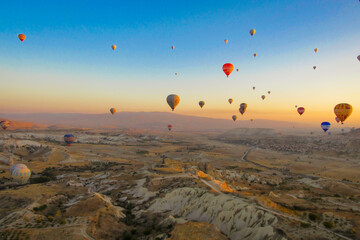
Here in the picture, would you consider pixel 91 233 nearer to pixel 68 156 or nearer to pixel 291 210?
pixel 291 210

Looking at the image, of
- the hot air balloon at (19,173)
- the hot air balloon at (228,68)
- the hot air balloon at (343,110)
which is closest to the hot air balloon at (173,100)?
the hot air balloon at (228,68)

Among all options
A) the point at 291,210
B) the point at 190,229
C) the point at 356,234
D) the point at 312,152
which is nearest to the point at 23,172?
the point at 190,229

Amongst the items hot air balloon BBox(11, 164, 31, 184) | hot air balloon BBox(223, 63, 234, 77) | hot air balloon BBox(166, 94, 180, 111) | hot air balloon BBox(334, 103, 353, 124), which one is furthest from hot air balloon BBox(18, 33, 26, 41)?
hot air balloon BBox(334, 103, 353, 124)

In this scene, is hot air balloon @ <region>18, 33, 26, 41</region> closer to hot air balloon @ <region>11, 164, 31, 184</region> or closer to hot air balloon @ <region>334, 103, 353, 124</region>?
hot air balloon @ <region>11, 164, 31, 184</region>

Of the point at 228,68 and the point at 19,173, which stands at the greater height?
the point at 228,68

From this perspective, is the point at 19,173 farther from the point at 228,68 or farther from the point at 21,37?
the point at 228,68

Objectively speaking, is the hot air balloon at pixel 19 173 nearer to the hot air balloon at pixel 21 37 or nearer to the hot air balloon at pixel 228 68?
the hot air balloon at pixel 21 37

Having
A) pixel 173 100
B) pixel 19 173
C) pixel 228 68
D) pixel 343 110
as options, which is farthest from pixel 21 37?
pixel 343 110
